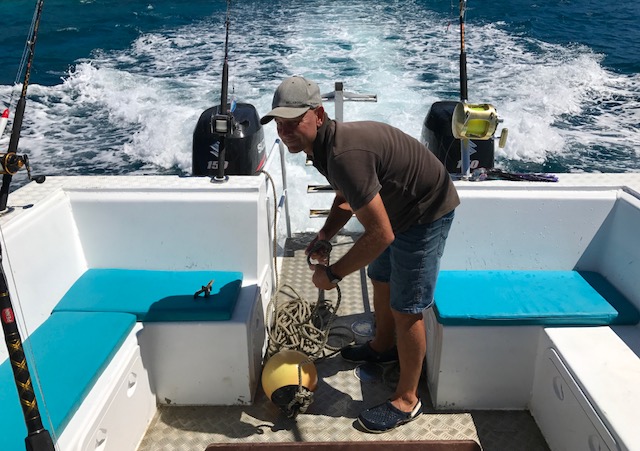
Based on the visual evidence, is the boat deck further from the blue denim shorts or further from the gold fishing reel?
the gold fishing reel

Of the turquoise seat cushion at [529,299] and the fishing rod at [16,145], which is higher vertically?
the fishing rod at [16,145]

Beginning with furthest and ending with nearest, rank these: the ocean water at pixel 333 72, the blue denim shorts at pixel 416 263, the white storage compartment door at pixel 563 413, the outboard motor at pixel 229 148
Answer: the ocean water at pixel 333 72 < the outboard motor at pixel 229 148 < the blue denim shorts at pixel 416 263 < the white storage compartment door at pixel 563 413

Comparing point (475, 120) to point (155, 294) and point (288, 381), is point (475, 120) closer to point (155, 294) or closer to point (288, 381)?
point (288, 381)

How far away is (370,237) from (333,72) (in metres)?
6.52

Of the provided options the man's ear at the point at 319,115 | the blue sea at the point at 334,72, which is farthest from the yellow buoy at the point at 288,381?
the blue sea at the point at 334,72

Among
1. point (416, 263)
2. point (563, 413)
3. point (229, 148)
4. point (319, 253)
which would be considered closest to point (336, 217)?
point (319, 253)

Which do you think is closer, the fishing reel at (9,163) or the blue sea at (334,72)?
the fishing reel at (9,163)

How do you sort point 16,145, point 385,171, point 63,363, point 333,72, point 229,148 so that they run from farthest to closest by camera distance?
1. point 333,72
2. point 229,148
3. point 16,145
4. point 63,363
5. point 385,171

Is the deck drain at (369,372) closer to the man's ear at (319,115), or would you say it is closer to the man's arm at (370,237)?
the man's arm at (370,237)

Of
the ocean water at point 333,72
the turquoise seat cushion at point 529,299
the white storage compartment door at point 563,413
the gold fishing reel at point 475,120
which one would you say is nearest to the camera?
the white storage compartment door at point 563,413

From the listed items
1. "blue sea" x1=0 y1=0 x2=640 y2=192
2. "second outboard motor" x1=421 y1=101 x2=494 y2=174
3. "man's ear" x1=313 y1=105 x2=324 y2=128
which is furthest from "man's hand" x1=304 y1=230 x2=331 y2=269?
"blue sea" x1=0 y1=0 x2=640 y2=192

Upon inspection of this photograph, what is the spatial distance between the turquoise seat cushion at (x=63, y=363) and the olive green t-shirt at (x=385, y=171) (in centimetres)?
95

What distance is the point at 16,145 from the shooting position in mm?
1896

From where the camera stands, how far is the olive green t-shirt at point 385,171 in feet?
4.98
